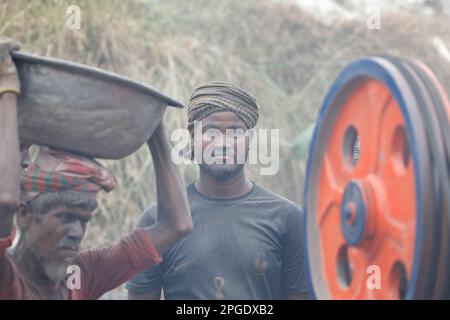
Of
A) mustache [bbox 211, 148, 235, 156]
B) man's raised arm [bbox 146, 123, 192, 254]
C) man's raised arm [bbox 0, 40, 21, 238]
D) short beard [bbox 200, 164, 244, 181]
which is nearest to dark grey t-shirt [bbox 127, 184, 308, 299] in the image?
short beard [bbox 200, 164, 244, 181]

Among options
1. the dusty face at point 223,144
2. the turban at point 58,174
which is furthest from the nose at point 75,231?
the dusty face at point 223,144

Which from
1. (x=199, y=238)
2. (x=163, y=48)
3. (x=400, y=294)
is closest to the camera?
(x=400, y=294)

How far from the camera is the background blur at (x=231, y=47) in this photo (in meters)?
7.59

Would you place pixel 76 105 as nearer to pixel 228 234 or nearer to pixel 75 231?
pixel 75 231

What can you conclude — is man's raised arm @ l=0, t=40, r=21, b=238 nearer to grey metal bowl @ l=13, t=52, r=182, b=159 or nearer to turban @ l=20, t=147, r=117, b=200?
grey metal bowl @ l=13, t=52, r=182, b=159

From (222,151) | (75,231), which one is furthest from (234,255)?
(75,231)

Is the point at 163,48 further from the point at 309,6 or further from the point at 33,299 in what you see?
the point at 33,299

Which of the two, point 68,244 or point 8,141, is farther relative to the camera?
point 68,244

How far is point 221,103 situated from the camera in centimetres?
450

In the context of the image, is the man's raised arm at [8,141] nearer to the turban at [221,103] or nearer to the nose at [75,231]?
the nose at [75,231]

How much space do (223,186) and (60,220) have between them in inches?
40.0
